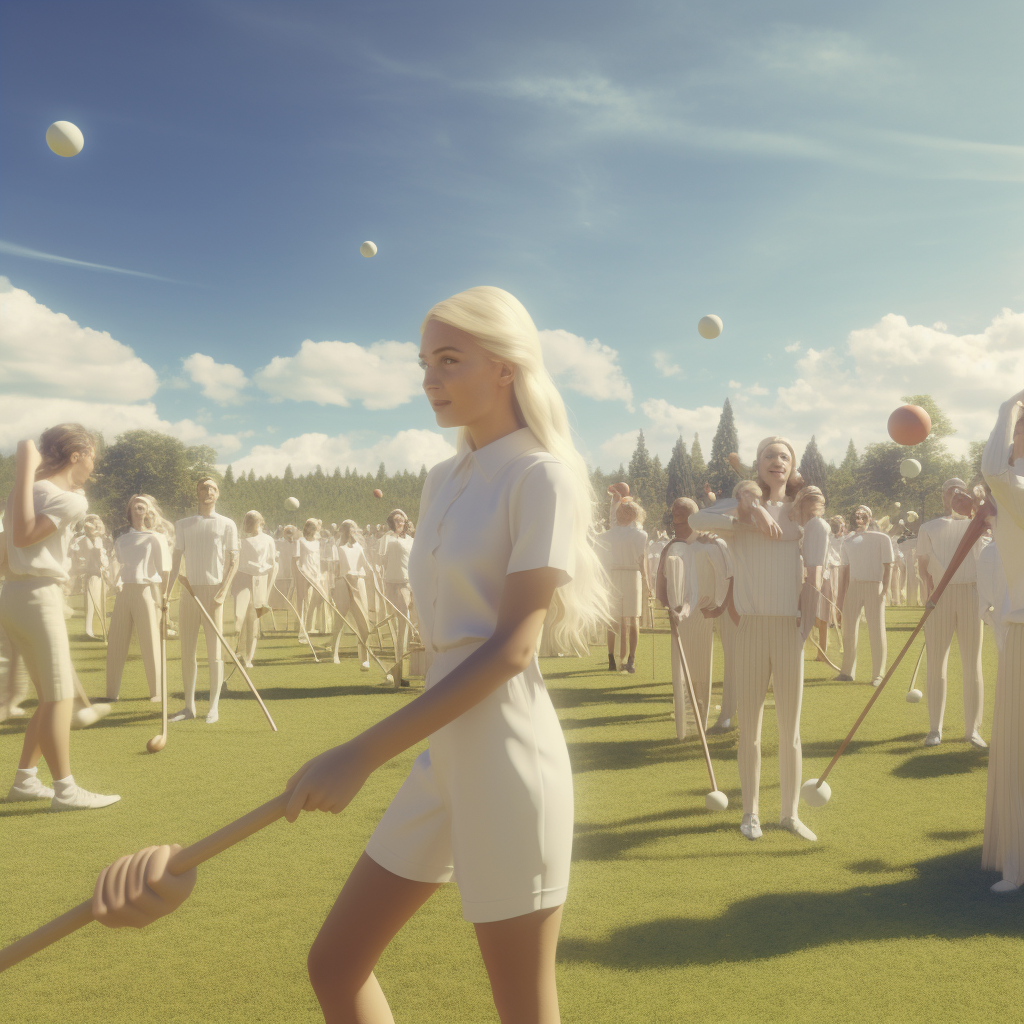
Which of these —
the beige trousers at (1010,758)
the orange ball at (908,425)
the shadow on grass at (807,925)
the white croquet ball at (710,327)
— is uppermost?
the white croquet ball at (710,327)

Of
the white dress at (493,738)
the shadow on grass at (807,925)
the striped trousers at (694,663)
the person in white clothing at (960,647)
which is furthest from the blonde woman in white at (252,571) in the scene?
the white dress at (493,738)

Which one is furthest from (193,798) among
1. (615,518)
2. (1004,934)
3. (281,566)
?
(281,566)

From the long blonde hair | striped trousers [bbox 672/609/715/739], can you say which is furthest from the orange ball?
the long blonde hair

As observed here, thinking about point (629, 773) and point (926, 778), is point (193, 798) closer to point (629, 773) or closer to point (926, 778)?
point (629, 773)

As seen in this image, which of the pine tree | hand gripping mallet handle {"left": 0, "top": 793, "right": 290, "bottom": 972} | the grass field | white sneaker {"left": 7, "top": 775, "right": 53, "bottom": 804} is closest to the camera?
hand gripping mallet handle {"left": 0, "top": 793, "right": 290, "bottom": 972}

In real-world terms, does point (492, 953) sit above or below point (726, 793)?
above

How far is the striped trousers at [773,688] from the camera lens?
211 inches

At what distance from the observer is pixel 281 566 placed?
21062 mm

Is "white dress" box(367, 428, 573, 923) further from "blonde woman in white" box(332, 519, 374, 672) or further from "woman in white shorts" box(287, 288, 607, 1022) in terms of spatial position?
"blonde woman in white" box(332, 519, 374, 672)

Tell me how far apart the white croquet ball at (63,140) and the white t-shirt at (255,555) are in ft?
20.0

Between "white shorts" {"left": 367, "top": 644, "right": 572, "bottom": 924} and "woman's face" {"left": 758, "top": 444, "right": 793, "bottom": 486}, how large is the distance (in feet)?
13.3

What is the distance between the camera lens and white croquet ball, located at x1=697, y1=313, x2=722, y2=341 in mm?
9664

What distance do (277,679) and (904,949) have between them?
1033 centimetres

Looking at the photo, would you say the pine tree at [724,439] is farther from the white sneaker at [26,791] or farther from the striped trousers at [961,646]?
the white sneaker at [26,791]
